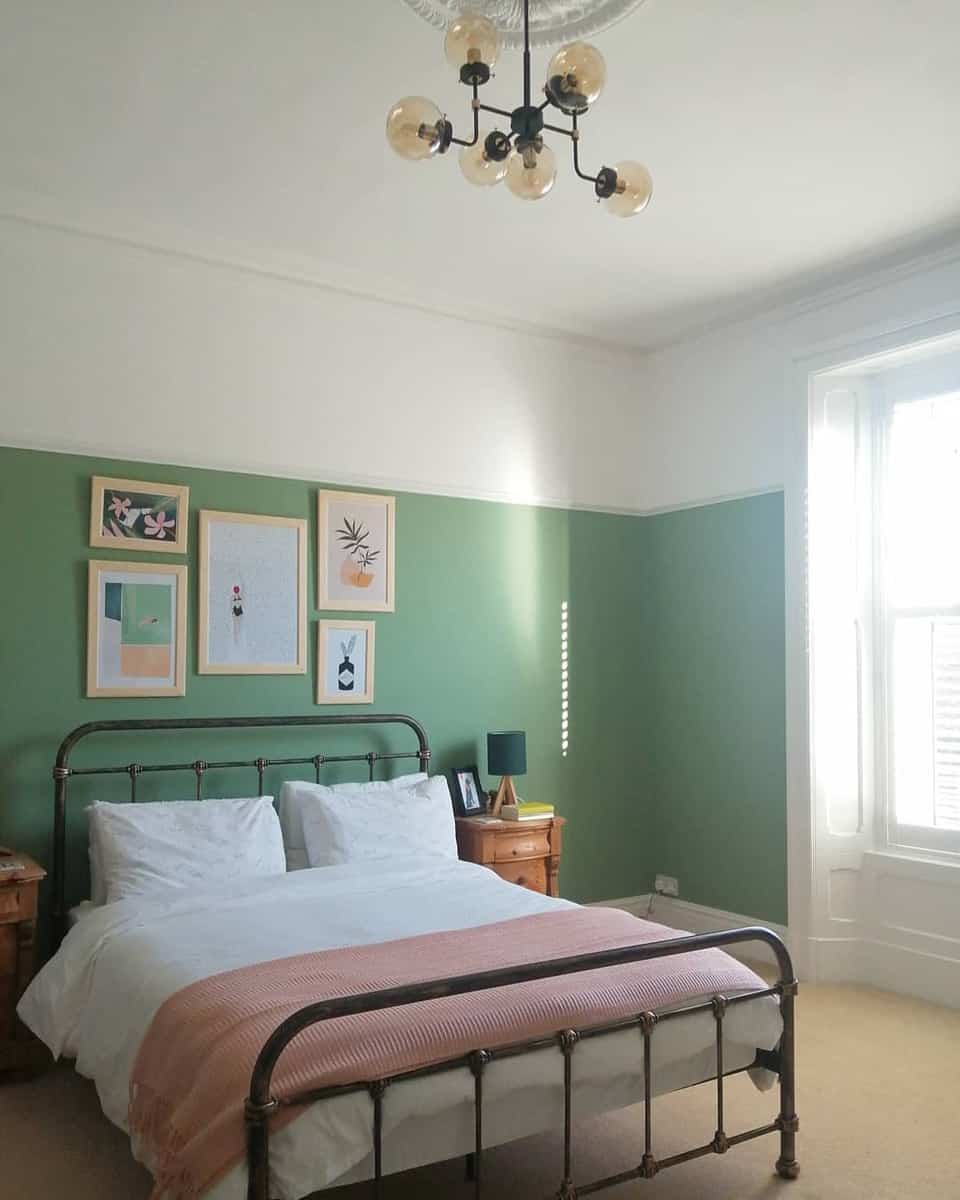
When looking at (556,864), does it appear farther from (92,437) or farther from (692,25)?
(692,25)

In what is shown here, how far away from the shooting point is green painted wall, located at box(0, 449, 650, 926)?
4055 mm

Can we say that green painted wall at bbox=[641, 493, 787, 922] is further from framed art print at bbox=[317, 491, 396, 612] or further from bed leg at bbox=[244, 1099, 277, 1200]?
bed leg at bbox=[244, 1099, 277, 1200]

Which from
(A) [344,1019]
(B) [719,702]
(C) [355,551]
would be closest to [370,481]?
(C) [355,551]

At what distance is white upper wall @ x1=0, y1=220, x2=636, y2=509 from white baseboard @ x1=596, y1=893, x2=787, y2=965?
2160 mm

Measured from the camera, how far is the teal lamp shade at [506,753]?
4914 millimetres

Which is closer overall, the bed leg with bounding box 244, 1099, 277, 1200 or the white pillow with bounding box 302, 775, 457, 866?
the bed leg with bounding box 244, 1099, 277, 1200

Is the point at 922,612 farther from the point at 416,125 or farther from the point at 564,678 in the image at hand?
the point at 416,125

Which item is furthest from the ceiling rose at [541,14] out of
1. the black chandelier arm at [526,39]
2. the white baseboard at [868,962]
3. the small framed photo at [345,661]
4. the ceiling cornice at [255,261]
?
the white baseboard at [868,962]

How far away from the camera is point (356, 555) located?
488 cm

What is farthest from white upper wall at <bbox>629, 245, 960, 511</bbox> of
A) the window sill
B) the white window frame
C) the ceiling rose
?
the ceiling rose

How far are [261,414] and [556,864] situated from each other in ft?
8.16

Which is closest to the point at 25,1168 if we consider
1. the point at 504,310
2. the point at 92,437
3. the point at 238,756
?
the point at 238,756

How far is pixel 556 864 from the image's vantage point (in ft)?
16.4

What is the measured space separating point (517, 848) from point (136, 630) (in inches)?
77.7
